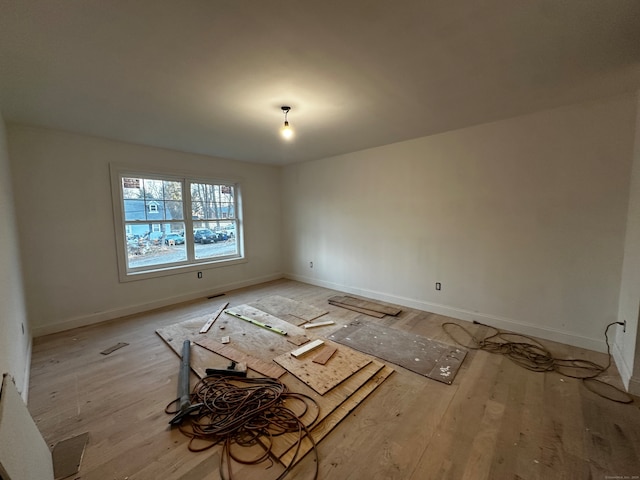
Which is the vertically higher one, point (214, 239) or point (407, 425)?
point (214, 239)

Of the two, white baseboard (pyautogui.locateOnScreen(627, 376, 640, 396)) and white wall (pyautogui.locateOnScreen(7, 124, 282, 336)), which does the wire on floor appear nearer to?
white baseboard (pyautogui.locateOnScreen(627, 376, 640, 396))

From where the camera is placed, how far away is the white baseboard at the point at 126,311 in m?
3.24

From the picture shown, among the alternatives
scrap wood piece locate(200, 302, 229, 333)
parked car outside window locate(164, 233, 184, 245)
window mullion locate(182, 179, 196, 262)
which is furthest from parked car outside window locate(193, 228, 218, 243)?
scrap wood piece locate(200, 302, 229, 333)

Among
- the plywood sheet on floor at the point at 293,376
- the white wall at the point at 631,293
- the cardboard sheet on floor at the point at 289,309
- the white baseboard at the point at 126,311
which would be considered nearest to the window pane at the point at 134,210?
the white baseboard at the point at 126,311

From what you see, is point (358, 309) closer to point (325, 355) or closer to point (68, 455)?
point (325, 355)

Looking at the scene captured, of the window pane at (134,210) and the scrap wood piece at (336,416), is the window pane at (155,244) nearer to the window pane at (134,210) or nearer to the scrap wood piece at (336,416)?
the window pane at (134,210)

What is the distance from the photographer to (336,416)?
1.86m

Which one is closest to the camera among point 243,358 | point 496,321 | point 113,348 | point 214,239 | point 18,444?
point 18,444

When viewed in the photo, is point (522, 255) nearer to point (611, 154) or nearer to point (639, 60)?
point (611, 154)

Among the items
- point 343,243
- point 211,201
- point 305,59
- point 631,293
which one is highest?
point 305,59

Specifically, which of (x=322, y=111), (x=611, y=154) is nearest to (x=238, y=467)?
(x=322, y=111)

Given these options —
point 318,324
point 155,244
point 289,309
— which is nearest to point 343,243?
point 289,309

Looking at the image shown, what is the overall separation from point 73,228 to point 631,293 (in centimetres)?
603

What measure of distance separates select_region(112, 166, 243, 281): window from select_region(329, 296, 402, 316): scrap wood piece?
2.26 m
